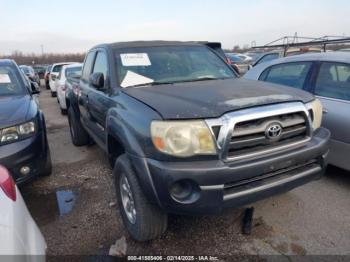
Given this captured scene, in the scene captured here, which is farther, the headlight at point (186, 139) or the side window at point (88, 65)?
the side window at point (88, 65)

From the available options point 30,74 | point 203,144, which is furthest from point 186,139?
point 30,74

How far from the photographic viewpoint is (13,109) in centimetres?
367

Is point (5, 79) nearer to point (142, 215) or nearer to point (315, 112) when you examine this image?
point (142, 215)

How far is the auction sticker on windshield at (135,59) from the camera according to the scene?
3.39 meters

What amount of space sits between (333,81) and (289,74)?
2.29 ft

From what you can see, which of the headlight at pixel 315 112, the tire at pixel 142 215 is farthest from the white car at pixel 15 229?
the headlight at pixel 315 112

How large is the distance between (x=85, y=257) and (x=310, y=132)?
220 cm

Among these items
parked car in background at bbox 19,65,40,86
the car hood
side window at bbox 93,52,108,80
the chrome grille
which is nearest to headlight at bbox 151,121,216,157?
the chrome grille

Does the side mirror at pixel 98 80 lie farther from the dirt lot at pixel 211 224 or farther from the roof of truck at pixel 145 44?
the dirt lot at pixel 211 224

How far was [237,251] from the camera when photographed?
2.65 m

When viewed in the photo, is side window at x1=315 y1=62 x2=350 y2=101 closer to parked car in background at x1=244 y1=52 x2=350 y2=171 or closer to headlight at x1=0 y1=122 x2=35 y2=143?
parked car in background at x1=244 y1=52 x2=350 y2=171

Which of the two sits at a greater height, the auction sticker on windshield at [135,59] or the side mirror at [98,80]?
the auction sticker on windshield at [135,59]

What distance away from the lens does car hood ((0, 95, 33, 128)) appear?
135 inches

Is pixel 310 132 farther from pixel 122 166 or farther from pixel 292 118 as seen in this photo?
pixel 122 166
